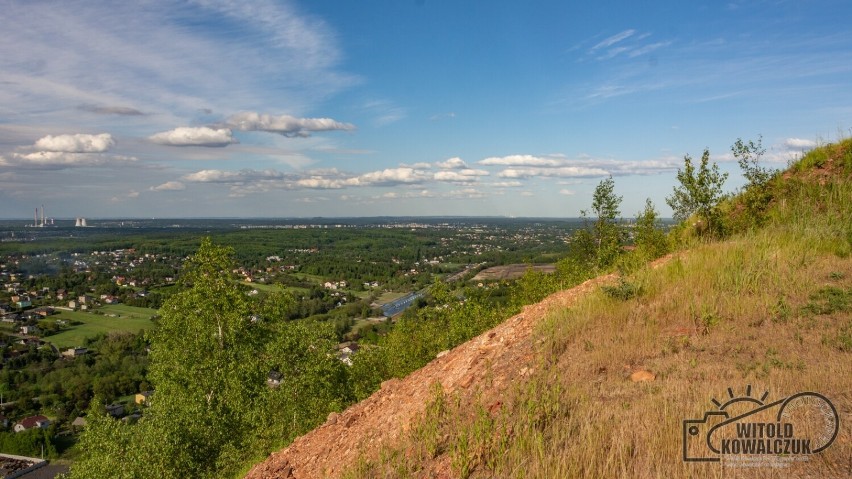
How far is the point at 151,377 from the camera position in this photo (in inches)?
608

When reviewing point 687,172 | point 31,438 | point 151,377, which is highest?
point 687,172

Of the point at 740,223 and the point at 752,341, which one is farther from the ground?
the point at 740,223

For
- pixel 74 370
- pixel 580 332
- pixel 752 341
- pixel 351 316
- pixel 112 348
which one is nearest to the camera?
pixel 752 341

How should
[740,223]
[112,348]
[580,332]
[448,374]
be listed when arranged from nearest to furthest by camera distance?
[580,332], [448,374], [740,223], [112,348]

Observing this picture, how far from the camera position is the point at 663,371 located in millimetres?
4703

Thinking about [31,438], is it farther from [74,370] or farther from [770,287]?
[770,287]

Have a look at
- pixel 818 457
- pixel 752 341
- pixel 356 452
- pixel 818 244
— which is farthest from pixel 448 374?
pixel 818 244

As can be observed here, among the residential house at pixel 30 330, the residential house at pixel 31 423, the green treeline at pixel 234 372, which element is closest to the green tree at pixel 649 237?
the green treeline at pixel 234 372

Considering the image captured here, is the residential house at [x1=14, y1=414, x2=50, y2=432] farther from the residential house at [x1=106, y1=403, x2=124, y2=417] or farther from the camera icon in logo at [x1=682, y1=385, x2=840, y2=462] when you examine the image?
the camera icon in logo at [x1=682, y1=385, x2=840, y2=462]

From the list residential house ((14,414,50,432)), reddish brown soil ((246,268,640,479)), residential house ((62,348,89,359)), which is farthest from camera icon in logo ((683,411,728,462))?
residential house ((62,348,89,359))

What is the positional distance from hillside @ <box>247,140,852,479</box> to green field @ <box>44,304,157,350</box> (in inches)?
2536

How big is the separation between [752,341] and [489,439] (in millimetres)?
3402

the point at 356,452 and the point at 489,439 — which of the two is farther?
the point at 356,452

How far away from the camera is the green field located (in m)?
60.8
